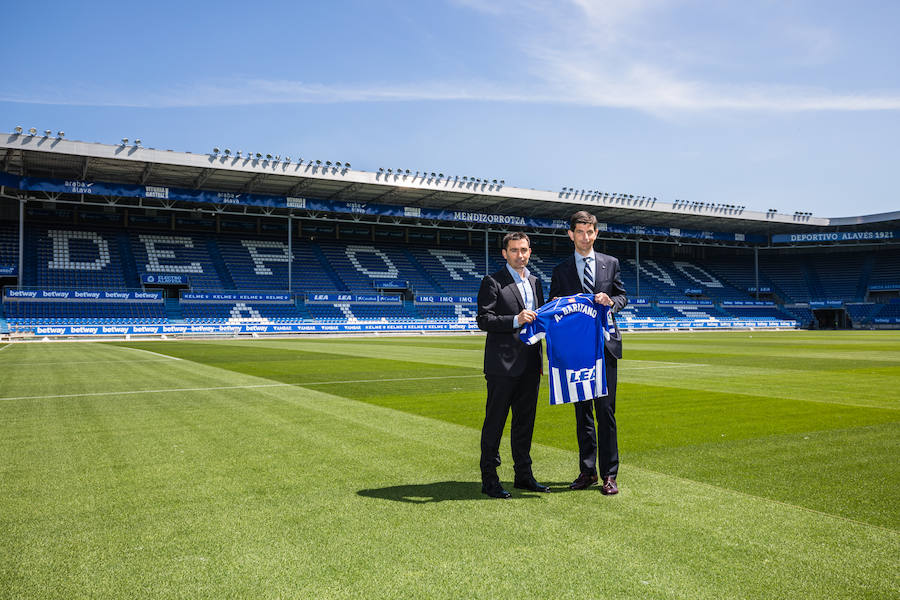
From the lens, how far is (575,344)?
498 cm

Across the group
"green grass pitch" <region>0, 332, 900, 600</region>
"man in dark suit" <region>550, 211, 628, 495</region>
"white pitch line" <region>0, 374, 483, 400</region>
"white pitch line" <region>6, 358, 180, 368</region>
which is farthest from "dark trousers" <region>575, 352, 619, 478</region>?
"white pitch line" <region>6, 358, 180, 368</region>

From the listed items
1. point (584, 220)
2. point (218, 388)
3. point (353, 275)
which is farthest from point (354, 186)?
point (584, 220)

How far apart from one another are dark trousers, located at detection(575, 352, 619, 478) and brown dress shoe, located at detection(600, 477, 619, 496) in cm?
4

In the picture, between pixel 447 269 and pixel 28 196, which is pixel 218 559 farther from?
pixel 447 269

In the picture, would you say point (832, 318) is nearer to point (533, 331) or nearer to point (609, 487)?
point (609, 487)

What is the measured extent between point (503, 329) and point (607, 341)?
2.94 ft

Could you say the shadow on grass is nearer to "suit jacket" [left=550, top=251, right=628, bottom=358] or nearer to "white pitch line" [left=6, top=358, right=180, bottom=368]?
"suit jacket" [left=550, top=251, right=628, bottom=358]

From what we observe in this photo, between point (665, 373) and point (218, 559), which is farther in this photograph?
point (665, 373)

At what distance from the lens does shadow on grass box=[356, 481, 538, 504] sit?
4641 millimetres

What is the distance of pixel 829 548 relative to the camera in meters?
3.56

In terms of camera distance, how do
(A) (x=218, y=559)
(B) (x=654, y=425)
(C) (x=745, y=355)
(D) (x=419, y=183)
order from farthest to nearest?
(D) (x=419, y=183)
(C) (x=745, y=355)
(B) (x=654, y=425)
(A) (x=218, y=559)

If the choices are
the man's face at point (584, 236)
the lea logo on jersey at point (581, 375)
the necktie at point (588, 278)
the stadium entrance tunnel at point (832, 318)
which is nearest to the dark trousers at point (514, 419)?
the lea logo on jersey at point (581, 375)

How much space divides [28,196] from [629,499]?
165 ft

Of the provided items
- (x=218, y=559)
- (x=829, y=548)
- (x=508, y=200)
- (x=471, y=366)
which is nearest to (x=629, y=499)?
(x=829, y=548)
